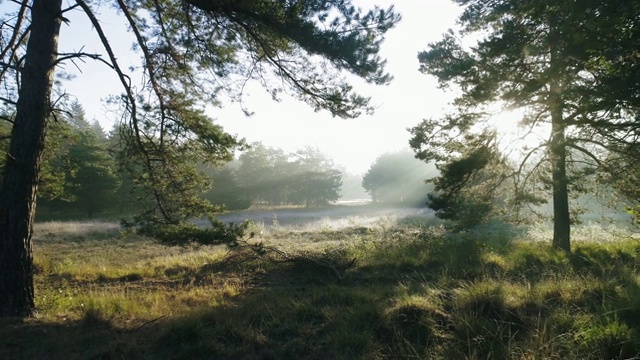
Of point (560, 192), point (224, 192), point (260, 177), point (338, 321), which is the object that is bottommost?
point (338, 321)

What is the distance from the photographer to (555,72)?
7082mm

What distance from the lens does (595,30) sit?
6137mm

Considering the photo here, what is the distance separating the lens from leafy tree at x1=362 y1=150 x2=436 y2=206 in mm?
65000

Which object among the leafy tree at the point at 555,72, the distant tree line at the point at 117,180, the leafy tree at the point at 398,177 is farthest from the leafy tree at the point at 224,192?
the leafy tree at the point at 555,72

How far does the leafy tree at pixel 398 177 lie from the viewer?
65.0 meters

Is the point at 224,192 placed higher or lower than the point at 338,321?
higher

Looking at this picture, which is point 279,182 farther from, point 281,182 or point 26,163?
point 26,163

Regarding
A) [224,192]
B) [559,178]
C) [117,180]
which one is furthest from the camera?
[224,192]

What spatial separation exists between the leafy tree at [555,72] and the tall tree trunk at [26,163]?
8.63 meters

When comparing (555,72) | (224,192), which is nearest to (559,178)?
(555,72)

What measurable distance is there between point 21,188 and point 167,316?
296 cm

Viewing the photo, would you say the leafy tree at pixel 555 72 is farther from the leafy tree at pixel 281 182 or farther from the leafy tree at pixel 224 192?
the leafy tree at pixel 281 182

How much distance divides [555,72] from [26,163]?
9.65m

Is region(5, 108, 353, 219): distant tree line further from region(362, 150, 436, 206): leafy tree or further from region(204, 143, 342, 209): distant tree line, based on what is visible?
region(362, 150, 436, 206): leafy tree
